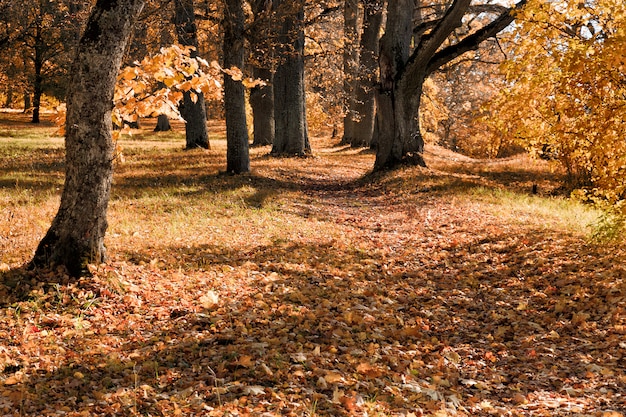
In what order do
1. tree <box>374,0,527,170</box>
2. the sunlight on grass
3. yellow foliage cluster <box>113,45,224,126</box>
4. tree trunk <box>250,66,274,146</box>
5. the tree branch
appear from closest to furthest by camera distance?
yellow foliage cluster <box>113,45,224,126</box> < the sunlight on grass < the tree branch < tree <box>374,0,527,170</box> < tree trunk <box>250,66,274,146</box>

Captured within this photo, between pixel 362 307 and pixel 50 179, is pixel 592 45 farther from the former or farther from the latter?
pixel 50 179

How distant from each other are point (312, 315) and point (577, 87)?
5.09 metres

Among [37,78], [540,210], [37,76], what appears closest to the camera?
[540,210]

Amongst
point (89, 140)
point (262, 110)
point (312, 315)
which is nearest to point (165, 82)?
point (89, 140)

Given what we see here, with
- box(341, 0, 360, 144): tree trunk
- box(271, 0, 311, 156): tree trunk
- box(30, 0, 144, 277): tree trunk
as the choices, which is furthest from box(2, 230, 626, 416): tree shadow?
box(341, 0, 360, 144): tree trunk

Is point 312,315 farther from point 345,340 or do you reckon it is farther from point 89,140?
point 89,140

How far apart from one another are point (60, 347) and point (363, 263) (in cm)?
431

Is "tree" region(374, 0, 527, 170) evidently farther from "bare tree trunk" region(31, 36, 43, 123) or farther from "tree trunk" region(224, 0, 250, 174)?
"bare tree trunk" region(31, 36, 43, 123)

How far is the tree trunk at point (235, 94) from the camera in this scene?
1230cm

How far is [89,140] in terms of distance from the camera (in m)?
5.21

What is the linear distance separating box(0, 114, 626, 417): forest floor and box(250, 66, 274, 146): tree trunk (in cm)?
1196

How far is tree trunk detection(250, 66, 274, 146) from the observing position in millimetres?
21750

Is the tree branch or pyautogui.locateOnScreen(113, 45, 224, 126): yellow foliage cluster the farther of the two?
the tree branch

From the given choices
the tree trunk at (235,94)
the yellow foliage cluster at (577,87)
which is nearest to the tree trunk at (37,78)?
the tree trunk at (235,94)
